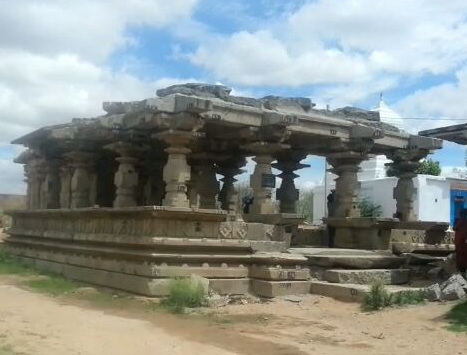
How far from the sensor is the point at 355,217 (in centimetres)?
1363

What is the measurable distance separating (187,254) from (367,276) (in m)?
3.28

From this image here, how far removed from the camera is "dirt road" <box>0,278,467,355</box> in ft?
21.7

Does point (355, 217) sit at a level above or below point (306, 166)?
below

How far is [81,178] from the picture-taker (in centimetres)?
1439

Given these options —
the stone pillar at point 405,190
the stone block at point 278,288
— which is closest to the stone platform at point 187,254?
the stone block at point 278,288

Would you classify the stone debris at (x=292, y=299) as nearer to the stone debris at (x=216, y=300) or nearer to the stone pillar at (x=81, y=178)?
the stone debris at (x=216, y=300)

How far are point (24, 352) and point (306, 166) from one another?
10.7 m

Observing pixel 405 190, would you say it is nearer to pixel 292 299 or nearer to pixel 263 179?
pixel 263 179

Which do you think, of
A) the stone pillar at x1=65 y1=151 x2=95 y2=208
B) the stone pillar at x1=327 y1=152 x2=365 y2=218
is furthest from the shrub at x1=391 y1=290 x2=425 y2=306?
the stone pillar at x1=65 y1=151 x2=95 y2=208

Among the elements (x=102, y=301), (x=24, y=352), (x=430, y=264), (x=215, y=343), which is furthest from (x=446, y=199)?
(x=24, y=352)

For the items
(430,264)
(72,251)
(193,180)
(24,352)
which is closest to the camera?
(24,352)

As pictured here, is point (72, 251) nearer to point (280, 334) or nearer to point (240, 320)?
point (240, 320)

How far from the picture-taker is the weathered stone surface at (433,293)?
916cm

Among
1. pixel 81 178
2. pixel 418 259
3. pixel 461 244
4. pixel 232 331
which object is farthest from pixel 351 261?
pixel 81 178
